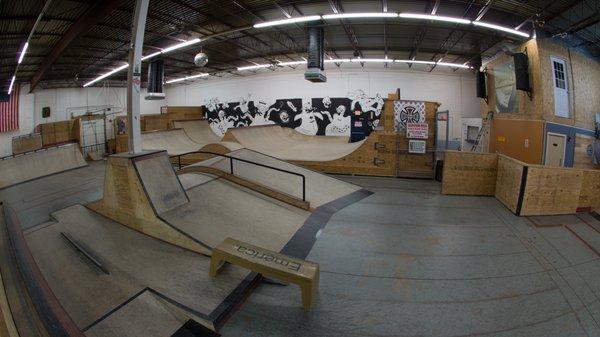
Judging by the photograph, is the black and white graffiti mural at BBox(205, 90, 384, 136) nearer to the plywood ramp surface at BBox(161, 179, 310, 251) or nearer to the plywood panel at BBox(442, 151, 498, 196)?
the plywood panel at BBox(442, 151, 498, 196)

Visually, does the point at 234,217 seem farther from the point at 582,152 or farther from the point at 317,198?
the point at 582,152

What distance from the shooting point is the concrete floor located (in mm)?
2443

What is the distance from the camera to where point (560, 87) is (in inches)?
346

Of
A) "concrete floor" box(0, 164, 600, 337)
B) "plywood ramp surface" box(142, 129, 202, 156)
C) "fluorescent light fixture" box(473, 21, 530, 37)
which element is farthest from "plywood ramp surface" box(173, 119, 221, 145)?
"fluorescent light fixture" box(473, 21, 530, 37)

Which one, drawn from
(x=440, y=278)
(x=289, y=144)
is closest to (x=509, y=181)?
(x=440, y=278)

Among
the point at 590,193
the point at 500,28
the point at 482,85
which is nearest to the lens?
the point at 590,193

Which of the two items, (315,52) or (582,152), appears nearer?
(315,52)

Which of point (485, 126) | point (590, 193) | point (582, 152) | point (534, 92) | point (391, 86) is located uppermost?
point (391, 86)

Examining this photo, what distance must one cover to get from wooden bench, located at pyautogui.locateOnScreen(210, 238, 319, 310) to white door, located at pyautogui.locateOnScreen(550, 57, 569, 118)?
10.5 meters

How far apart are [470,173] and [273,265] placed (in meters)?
6.20

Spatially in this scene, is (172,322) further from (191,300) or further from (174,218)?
(174,218)

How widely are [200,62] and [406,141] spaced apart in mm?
8030

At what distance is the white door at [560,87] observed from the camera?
859cm

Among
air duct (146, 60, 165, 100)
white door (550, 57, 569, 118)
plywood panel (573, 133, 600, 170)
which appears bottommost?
plywood panel (573, 133, 600, 170)
